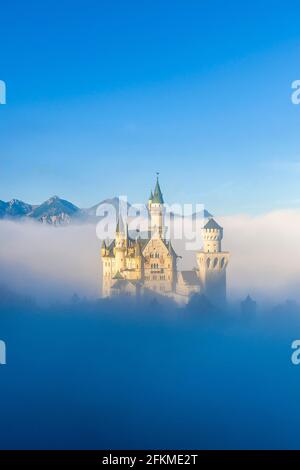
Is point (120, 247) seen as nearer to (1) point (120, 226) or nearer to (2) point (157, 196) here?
(1) point (120, 226)

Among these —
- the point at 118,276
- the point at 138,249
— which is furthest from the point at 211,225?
the point at 118,276

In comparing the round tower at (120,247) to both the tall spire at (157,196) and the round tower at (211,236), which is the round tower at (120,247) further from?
the round tower at (211,236)

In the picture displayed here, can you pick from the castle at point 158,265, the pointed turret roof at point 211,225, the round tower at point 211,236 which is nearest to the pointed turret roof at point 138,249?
the castle at point 158,265

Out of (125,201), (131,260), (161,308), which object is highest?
(125,201)

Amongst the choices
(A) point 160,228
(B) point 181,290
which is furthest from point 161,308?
(A) point 160,228
